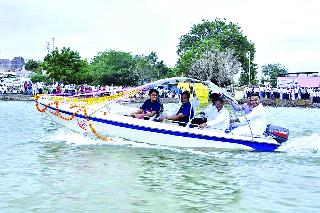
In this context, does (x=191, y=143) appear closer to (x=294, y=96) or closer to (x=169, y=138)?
(x=169, y=138)

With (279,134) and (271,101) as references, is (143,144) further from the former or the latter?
(271,101)

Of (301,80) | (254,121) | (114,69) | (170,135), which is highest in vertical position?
(114,69)

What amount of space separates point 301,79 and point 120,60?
53.9m

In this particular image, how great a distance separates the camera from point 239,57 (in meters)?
90.9

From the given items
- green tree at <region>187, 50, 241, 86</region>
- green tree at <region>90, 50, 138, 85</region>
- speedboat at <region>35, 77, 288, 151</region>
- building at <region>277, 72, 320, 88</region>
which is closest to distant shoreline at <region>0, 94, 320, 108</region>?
building at <region>277, 72, 320, 88</region>

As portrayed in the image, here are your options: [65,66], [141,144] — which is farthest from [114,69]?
[141,144]

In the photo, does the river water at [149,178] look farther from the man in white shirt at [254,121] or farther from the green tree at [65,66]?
the green tree at [65,66]

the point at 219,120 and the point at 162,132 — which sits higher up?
the point at 219,120

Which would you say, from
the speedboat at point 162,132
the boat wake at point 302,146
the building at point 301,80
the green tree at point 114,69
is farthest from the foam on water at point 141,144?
the green tree at point 114,69

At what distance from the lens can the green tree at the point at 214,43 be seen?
85.9m

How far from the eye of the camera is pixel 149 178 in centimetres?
1325

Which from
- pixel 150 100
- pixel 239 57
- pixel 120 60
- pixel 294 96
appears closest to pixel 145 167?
pixel 150 100

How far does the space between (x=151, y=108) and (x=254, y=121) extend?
3488mm

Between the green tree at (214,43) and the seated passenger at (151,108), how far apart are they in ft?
216
